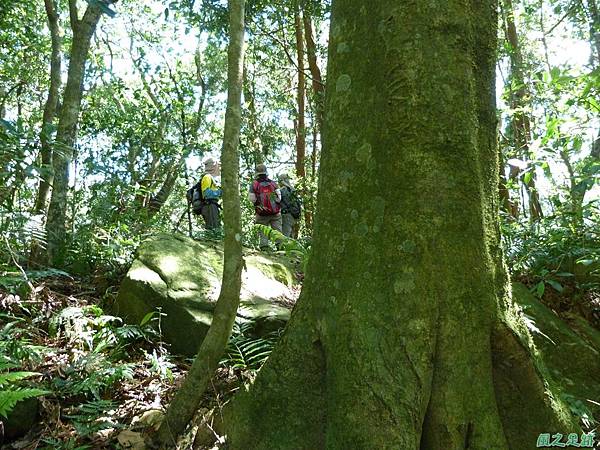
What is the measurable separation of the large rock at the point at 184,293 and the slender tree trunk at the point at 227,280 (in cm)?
119

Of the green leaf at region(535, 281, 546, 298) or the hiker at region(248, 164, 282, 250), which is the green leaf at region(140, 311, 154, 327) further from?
the hiker at region(248, 164, 282, 250)

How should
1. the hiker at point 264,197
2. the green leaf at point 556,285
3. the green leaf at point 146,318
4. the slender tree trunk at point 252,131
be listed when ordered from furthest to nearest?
the slender tree trunk at point 252,131 → the hiker at point 264,197 → the green leaf at point 556,285 → the green leaf at point 146,318

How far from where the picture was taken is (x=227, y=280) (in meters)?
3.02

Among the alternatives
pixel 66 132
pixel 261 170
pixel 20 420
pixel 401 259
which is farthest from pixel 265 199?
pixel 401 259

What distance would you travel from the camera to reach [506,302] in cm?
237

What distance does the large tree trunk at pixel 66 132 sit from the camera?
605 cm

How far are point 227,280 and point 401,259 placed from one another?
1250 millimetres

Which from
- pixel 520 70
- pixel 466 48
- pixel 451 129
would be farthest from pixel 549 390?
pixel 520 70

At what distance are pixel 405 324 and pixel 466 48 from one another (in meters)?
1.41

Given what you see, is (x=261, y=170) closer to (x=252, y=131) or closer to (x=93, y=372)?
(x=93, y=372)

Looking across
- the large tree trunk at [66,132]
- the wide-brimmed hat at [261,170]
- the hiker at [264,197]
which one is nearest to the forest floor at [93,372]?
the large tree trunk at [66,132]

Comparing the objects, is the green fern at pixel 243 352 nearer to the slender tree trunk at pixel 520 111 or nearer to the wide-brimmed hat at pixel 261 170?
the slender tree trunk at pixel 520 111

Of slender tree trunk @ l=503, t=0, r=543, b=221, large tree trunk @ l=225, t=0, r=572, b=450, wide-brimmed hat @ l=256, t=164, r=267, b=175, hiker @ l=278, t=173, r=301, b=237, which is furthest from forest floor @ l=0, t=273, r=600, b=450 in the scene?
hiker @ l=278, t=173, r=301, b=237

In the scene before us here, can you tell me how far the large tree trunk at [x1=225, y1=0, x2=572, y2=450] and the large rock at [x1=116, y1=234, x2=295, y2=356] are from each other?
1.80 m
